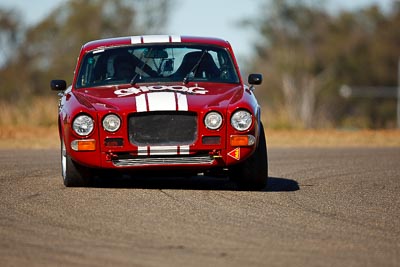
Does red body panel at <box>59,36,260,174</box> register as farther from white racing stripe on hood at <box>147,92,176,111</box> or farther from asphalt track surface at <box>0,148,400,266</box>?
asphalt track surface at <box>0,148,400,266</box>

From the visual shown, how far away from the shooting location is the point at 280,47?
6000 centimetres

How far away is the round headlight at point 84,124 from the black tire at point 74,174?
1.26 ft

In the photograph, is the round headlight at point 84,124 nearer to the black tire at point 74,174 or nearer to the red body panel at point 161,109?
the red body panel at point 161,109

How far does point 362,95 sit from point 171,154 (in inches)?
2103

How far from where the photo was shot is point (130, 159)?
31.2 feet

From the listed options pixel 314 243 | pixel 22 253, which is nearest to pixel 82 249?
pixel 22 253

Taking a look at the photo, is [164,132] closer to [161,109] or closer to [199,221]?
[161,109]

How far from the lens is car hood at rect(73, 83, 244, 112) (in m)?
9.52

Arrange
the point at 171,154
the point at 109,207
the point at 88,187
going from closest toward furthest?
1. the point at 109,207
2. the point at 171,154
3. the point at 88,187

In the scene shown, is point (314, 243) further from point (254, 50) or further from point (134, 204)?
point (254, 50)

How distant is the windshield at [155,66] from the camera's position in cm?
1062

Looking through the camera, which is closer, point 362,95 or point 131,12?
point 131,12

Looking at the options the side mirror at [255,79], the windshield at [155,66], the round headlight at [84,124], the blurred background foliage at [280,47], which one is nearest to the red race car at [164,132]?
the round headlight at [84,124]

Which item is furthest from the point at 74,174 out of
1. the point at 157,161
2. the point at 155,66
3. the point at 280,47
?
the point at 280,47
